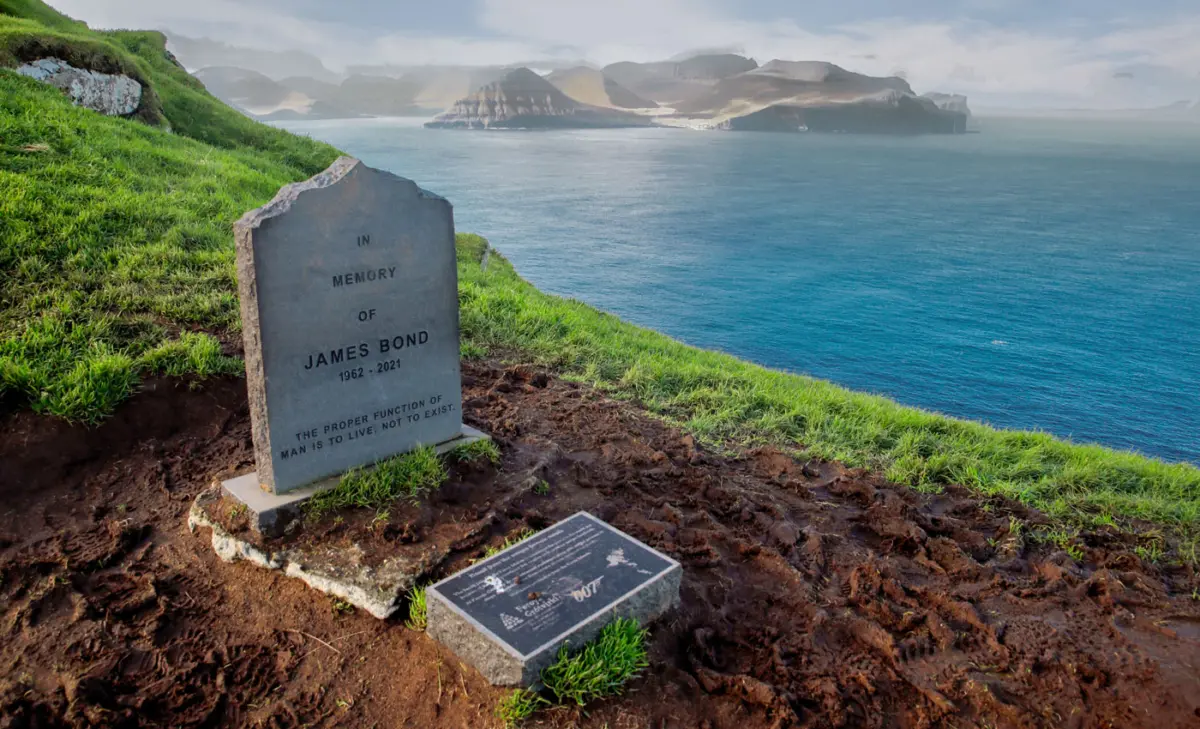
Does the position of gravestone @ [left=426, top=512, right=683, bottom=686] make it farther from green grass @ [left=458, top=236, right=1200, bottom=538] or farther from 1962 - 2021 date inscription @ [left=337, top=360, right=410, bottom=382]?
green grass @ [left=458, top=236, right=1200, bottom=538]

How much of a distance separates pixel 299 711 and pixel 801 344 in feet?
97.3

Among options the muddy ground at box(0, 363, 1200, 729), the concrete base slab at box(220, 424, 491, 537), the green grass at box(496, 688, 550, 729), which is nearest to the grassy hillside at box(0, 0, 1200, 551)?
→ the muddy ground at box(0, 363, 1200, 729)

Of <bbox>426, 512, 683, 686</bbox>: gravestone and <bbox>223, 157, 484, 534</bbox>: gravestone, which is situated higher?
<bbox>223, 157, 484, 534</bbox>: gravestone

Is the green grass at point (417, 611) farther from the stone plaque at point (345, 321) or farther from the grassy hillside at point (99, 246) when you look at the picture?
the grassy hillside at point (99, 246)

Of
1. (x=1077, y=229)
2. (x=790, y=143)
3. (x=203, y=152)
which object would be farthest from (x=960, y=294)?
(x=790, y=143)

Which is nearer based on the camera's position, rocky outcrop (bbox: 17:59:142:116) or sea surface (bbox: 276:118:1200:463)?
rocky outcrop (bbox: 17:59:142:116)

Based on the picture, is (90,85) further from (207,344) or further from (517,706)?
(517,706)

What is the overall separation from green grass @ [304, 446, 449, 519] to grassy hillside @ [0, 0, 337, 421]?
208cm

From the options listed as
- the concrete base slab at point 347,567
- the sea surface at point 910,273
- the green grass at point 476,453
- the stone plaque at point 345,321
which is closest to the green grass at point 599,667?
the concrete base slab at point 347,567

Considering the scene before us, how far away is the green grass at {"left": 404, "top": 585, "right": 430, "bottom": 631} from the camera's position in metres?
3.77

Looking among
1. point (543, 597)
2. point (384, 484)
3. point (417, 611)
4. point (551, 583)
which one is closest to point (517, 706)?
point (543, 597)

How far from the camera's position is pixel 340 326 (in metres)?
4.52

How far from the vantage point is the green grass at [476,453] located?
514 cm

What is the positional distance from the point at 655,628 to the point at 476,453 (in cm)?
187
